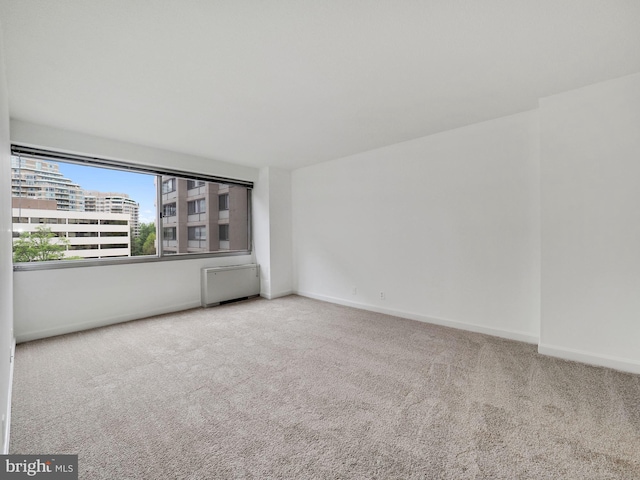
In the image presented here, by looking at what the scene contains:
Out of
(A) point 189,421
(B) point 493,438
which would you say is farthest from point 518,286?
(A) point 189,421

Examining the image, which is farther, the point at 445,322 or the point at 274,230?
the point at 274,230

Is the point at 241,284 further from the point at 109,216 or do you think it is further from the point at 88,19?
the point at 88,19

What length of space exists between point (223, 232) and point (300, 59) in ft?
12.7

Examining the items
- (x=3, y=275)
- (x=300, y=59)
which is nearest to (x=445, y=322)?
(x=300, y=59)

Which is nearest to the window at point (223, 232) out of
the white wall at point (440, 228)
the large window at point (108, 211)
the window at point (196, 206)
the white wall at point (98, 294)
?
the large window at point (108, 211)

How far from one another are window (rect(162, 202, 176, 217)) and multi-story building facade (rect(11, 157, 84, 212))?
99cm

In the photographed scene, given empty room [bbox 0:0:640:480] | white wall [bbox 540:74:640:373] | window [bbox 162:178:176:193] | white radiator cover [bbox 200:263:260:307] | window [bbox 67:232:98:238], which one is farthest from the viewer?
white radiator cover [bbox 200:263:260:307]

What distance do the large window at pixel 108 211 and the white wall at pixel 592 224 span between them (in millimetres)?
4554

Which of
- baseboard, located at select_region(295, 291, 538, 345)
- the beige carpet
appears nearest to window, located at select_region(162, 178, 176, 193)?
the beige carpet

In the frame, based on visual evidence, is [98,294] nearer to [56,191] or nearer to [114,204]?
[114,204]

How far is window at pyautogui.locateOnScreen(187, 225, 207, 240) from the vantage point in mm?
5008

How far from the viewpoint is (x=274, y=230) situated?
5.38 m

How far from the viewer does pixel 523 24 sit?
1794mm

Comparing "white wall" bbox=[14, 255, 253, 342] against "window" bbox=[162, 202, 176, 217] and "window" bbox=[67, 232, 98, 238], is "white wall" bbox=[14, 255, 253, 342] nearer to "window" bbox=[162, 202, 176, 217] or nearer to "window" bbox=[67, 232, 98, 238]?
"window" bbox=[67, 232, 98, 238]
